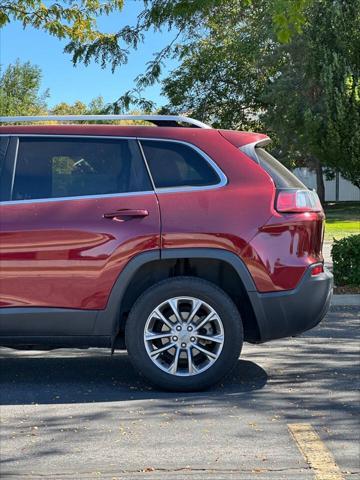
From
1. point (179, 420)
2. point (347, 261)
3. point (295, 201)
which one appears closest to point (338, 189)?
point (347, 261)

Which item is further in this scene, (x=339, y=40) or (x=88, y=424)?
(x=339, y=40)

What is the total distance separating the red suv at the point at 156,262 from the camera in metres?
5.69

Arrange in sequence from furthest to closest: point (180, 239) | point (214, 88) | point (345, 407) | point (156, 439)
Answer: point (214, 88), point (180, 239), point (345, 407), point (156, 439)

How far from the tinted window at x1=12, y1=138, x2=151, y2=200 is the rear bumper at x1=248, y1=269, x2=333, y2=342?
1232 mm

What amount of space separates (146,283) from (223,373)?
0.89m

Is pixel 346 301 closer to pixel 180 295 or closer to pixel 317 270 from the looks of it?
pixel 317 270

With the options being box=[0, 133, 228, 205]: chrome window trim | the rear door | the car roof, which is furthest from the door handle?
the car roof

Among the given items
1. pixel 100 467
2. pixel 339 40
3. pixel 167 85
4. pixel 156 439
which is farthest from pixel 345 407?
pixel 167 85

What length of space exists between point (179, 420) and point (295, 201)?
1879 millimetres

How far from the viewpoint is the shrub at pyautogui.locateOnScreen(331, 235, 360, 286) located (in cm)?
1054

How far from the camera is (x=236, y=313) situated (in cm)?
572

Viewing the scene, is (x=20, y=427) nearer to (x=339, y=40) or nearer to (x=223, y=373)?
(x=223, y=373)

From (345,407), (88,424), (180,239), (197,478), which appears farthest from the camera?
(180,239)

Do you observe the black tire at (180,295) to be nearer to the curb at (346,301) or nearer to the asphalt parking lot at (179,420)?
the asphalt parking lot at (179,420)
